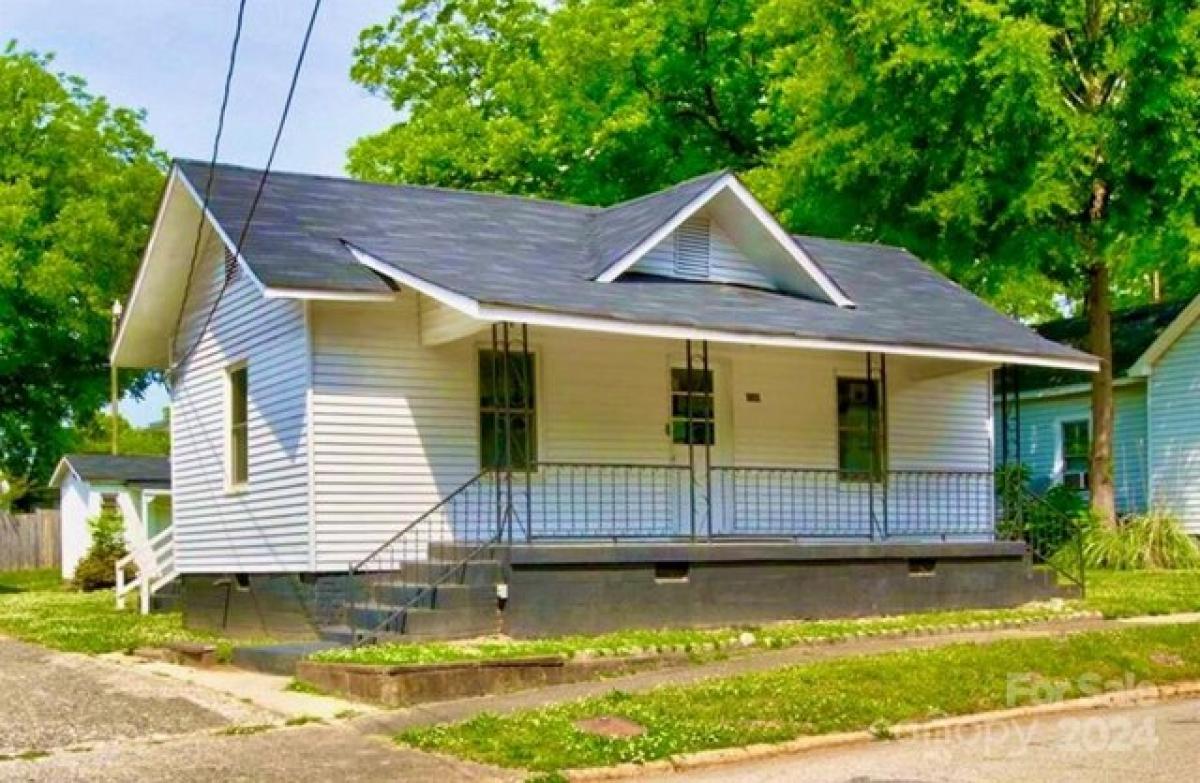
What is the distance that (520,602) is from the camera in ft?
50.4

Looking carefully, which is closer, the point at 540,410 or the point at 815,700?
the point at 815,700

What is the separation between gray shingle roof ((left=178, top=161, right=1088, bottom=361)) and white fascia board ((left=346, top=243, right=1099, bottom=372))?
69 mm

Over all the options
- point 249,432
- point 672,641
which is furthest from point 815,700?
point 249,432

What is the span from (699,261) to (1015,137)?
29.3 ft

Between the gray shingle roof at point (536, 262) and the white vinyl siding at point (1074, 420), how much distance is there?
10.3m

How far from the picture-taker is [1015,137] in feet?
84.4

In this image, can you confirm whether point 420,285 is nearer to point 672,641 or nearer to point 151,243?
point 672,641

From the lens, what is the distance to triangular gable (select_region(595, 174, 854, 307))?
722 inches

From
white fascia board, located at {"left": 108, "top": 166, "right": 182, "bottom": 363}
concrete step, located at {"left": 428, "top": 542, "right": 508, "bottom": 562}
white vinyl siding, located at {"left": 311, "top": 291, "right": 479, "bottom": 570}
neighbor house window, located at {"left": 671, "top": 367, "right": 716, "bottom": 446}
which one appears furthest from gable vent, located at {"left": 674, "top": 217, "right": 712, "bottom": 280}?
white fascia board, located at {"left": 108, "top": 166, "right": 182, "bottom": 363}

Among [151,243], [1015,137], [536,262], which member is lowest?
[536,262]

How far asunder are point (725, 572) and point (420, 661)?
A: 471 centimetres

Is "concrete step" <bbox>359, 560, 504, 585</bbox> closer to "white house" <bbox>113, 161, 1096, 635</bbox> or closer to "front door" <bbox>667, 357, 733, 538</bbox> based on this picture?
"white house" <bbox>113, 161, 1096, 635</bbox>

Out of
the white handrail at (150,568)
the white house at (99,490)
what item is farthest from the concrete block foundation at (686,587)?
the white house at (99,490)

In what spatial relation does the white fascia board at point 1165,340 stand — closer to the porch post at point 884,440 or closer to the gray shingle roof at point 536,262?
the gray shingle roof at point 536,262
